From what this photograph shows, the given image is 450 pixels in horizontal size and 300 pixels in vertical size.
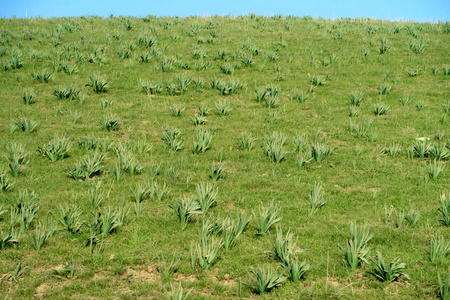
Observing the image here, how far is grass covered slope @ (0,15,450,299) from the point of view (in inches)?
163

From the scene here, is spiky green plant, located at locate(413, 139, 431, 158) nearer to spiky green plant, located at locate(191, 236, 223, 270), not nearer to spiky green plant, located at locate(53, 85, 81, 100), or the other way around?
spiky green plant, located at locate(191, 236, 223, 270)

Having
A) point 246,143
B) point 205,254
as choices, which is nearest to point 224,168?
point 246,143

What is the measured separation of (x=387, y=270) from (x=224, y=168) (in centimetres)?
295

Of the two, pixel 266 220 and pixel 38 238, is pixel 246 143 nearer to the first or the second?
pixel 266 220

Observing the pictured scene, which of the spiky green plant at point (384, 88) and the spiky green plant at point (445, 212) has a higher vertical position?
the spiky green plant at point (384, 88)

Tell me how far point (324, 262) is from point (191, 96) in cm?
700

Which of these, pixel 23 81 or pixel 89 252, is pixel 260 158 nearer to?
pixel 89 252

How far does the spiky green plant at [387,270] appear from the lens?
3900mm

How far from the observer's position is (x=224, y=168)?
6312 mm

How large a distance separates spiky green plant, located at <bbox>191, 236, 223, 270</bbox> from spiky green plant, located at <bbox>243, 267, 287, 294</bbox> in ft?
1.52

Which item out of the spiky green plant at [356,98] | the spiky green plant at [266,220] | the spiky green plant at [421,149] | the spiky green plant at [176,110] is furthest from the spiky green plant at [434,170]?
the spiky green plant at [176,110]

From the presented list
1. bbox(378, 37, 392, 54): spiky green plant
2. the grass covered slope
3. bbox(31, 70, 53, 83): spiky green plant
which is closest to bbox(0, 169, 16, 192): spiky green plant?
the grass covered slope

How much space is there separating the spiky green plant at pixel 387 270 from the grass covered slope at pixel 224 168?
0.09ft

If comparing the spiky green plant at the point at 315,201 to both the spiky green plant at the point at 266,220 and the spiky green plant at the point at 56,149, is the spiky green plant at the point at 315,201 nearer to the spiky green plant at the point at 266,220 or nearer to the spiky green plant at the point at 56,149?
the spiky green plant at the point at 266,220
